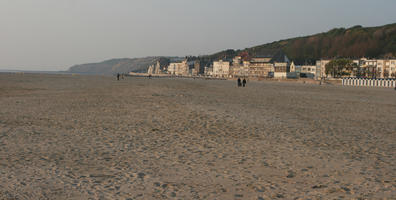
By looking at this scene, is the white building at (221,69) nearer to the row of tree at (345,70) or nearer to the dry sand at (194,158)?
the row of tree at (345,70)

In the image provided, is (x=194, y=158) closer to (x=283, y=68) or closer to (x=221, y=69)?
(x=283, y=68)

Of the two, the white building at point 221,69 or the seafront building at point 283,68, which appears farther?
the white building at point 221,69

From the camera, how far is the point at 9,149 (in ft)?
25.6

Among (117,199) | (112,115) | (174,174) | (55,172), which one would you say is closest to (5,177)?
(55,172)

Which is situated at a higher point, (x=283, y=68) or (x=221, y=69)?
(x=221, y=69)

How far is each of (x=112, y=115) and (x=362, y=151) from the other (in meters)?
9.16

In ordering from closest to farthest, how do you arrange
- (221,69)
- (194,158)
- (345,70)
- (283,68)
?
1. (194,158)
2. (345,70)
3. (283,68)
4. (221,69)

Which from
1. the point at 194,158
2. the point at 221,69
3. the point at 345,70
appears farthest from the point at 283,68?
the point at 194,158

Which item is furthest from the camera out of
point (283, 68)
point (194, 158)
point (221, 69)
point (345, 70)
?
point (221, 69)

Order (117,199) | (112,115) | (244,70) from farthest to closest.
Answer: (244,70) → (112,115) → (117,199)

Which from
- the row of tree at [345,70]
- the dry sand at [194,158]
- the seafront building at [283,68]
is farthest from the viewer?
the seafront building at [283,68]

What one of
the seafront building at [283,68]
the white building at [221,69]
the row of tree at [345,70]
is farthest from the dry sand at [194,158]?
the white building at [221,69]

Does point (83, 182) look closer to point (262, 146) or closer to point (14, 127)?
point (262, 146)

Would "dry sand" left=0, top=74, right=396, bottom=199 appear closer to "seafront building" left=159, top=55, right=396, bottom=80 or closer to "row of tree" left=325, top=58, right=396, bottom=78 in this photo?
"row of tree" left=325, top=58, right=396, bottom=78
